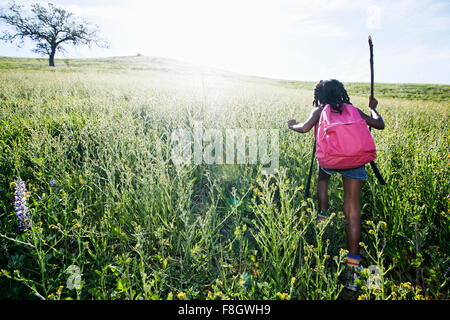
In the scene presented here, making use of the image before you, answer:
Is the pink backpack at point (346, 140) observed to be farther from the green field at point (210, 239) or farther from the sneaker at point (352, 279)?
the sneaker at point (352, 279)

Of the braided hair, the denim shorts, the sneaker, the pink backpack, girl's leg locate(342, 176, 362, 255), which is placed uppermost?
the braided hair

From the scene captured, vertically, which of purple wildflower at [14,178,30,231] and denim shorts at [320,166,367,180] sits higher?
denim shorts at [320,166,367,180]

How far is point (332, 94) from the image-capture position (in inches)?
90.0

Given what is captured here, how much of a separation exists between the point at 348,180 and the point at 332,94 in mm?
886

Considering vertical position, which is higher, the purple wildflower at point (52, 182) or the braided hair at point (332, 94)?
the braided hair at point (332, 94)

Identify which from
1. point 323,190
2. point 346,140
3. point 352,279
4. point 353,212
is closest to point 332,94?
point 346,140

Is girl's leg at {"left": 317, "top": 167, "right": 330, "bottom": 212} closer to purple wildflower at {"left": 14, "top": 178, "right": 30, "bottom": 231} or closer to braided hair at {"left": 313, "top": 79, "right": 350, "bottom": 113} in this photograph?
braided hair at {"left": 313, "top": 79, "right": 350, "bottom": 113}

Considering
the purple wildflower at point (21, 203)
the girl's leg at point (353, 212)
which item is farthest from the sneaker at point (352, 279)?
the purple wildflower at point (21, 203)

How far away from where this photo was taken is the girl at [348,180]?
205 cm

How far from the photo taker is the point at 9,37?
105 ft

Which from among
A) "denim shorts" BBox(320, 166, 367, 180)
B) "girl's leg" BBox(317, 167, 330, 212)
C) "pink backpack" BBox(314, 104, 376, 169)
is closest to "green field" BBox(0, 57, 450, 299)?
"girl's leg" BBox(317, 167, 330, 212)

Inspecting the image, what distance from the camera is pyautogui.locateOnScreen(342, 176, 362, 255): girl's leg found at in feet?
6.78
